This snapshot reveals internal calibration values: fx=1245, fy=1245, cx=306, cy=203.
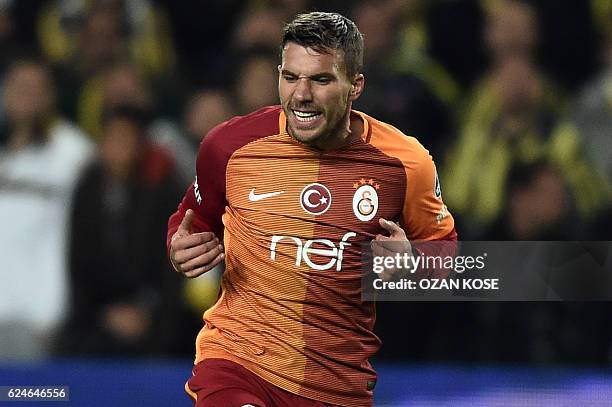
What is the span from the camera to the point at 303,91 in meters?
3.81

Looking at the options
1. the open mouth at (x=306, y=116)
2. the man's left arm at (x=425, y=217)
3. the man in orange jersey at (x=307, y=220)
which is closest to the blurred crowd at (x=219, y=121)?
the man's left arm at (x=425, y=217)

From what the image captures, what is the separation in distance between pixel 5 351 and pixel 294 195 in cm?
388

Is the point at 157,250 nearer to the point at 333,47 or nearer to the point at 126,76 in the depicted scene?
the point at 126,76

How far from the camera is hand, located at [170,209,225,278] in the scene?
3.74 meters

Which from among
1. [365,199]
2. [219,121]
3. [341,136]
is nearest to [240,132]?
[341,136]

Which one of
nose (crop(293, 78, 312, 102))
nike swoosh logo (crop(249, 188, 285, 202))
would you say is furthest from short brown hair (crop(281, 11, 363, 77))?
nike swoosh logo (crop(249, 188, 285, 202))

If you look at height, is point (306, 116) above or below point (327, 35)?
below

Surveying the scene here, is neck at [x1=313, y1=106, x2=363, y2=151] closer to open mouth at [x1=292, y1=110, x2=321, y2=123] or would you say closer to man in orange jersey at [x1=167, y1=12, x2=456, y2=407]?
man in orange jersey at [x1=167, y1=12, x2=456, y2=407]

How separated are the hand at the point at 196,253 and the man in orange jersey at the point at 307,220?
4cm

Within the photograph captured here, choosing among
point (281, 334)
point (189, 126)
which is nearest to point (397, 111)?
point (189, 126)

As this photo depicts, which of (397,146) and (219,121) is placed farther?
(219,121)

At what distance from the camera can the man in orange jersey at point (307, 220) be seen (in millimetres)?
3871

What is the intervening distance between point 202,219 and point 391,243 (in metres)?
0.70

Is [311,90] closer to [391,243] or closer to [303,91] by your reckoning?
[303,91]
